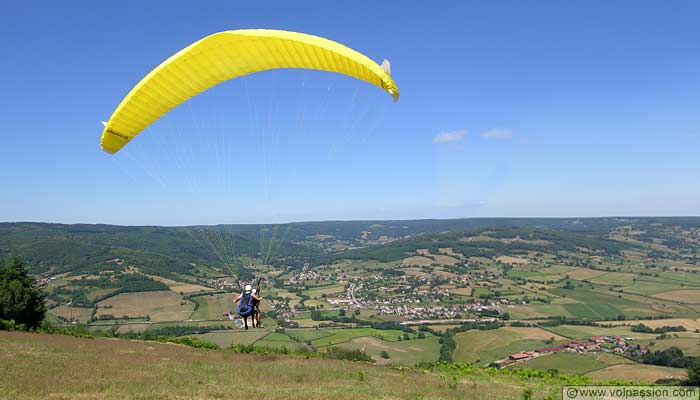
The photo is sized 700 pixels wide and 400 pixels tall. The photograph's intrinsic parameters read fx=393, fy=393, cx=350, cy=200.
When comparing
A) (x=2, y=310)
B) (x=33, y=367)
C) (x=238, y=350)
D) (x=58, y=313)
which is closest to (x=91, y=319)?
(x=58, y=313)

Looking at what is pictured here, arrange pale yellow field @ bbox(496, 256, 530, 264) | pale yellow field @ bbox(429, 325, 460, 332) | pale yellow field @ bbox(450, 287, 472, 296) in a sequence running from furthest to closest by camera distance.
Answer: pale yellow field @ bbox(496, 256, 530, 264), pale yellow field @ bbox(450, 287, 472, 296), pale yellow field @ bbox(429, 325, 460, 332)

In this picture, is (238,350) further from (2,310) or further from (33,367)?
(2,310)

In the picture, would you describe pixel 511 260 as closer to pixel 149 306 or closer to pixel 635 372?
pixel 635 372

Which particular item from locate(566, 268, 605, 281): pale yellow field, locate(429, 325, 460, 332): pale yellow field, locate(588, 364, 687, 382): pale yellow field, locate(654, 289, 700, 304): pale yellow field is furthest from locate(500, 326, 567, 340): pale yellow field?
locate(566, 268, 605, 281): pale yellow field

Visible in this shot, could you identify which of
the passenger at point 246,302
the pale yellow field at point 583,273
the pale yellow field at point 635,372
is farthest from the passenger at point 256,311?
the pale yellow field at point 583,273

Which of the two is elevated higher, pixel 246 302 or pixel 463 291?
pixel 246 302

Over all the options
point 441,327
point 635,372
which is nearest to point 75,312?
point 441,327

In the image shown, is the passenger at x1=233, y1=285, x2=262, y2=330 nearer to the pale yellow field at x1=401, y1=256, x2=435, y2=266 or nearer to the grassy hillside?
the grassy hillside
